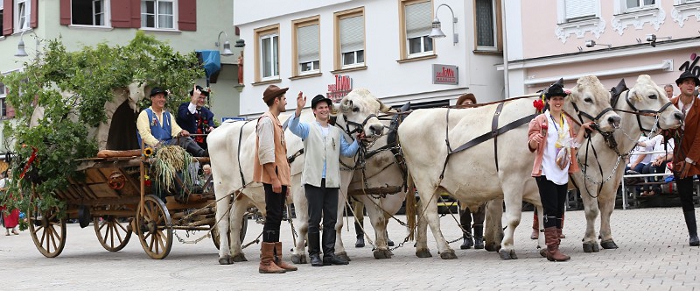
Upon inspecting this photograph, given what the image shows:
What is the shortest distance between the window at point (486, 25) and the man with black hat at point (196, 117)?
46.8ft

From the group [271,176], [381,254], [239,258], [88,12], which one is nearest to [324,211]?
[381,254]

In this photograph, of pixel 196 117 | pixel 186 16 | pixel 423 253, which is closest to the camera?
pixel 423 253

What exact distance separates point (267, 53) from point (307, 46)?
212 centimetres

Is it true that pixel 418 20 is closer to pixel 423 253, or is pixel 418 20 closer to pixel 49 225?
pixel 49 225

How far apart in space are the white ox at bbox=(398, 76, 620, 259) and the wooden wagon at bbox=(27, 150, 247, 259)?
2869mm

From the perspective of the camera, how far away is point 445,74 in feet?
94.5

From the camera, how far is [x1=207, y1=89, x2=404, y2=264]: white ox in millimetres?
13086

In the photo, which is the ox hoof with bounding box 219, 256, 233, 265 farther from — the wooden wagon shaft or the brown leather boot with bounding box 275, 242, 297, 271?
the wooden wagon shaft

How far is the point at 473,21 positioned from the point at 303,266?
57.3 ft

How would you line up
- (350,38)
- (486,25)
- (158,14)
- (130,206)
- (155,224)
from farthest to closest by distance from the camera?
(158,14)
(350,38)
(486,25)
(130,206)
(155,224)

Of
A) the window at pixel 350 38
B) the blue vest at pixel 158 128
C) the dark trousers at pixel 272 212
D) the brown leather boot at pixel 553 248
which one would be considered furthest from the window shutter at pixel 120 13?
the brown leather boot at pixel 553 248

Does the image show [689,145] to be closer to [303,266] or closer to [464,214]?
[464,214]

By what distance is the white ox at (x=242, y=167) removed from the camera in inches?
515

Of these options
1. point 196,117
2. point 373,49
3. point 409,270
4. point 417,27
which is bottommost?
point 409,270
